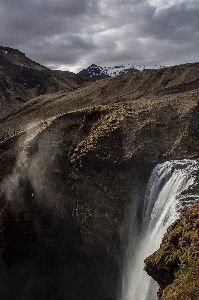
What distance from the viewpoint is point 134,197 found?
24109 millimetres

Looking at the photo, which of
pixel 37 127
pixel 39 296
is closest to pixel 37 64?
pixel 37 127

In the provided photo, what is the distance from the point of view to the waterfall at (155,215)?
17.5 metres

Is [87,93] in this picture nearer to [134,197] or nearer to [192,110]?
[192,110]

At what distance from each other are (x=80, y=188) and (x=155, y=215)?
8.75 meters

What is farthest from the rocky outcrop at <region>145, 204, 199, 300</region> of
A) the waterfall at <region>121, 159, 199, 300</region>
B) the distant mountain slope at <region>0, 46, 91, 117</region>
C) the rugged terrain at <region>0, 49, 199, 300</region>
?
the distant mountain slope at <region>0, 46, 91, 117</region>

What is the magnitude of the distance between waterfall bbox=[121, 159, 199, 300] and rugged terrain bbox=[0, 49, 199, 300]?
1661 mm

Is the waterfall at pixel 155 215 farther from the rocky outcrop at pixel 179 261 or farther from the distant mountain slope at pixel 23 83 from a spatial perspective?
the distant mountain slope at pixel 23 83

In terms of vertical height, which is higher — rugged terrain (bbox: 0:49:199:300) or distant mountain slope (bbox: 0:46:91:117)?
distant mountain slope (bbox: 0:46:91:117)

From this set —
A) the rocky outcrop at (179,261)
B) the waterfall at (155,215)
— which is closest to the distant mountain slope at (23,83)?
the waterfall at (155,215)

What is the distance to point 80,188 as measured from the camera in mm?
27016

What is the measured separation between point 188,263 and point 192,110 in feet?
59.3

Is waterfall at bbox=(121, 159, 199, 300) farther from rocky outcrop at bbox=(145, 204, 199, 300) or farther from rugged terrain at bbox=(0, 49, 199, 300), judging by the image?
rocky outcrop at bbox=(145, 204, 199, 300)

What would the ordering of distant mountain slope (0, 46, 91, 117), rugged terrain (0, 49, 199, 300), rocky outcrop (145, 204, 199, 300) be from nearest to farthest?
rocky outcrop (145, 204, 199, 300) → rugged terrain (0, 49, 199, 300) → distant mountain slope (0, 46, 91, 117)

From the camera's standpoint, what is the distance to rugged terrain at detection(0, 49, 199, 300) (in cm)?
2534
